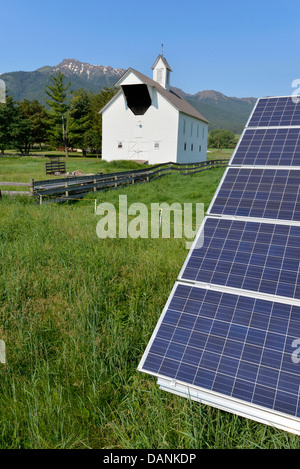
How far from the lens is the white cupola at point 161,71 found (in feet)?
148

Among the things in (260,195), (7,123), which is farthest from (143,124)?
(260,195)

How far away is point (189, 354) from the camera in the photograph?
3.60m

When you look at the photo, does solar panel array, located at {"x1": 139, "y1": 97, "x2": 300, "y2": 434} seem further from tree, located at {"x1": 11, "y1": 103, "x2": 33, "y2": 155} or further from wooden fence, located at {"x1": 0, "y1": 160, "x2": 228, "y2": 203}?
tree, located at {"x1": 11, "y1": 103, "x2": 33, "y2": 155}

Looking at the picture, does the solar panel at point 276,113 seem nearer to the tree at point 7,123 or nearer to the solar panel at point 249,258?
the solar panel at point 249,258

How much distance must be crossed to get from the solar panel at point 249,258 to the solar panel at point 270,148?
5.27ft

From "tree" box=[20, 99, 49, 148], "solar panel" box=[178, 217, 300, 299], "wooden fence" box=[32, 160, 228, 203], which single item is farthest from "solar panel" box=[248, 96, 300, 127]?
"tree" box=[20, 99, 49, 148]

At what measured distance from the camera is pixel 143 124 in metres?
40.0

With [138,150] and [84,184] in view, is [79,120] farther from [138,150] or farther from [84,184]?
[84,184]

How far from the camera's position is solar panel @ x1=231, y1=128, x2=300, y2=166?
Result: 5609 mm

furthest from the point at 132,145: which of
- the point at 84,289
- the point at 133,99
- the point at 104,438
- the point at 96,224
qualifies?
the point at 104,438

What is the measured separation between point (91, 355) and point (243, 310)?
6.85 ft

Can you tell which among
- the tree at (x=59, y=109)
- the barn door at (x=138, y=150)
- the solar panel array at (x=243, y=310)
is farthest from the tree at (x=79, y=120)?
the solar panel array at (x=243, y=310)
